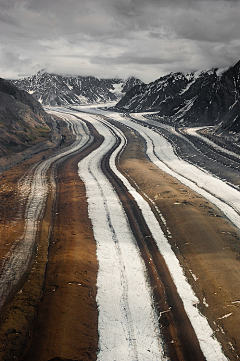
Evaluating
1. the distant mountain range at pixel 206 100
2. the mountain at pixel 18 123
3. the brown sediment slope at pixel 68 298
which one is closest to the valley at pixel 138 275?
the brown sediment slope at pixel 68 298

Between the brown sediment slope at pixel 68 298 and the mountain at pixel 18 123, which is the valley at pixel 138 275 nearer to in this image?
the brown sediment slope at pixel 68 298

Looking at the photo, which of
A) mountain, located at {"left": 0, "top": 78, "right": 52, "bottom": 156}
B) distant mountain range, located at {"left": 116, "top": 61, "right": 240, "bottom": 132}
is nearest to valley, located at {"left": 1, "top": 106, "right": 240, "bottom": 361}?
mountain, located at {"left": 0, "top": 78, "right": 52, "bottom": 156}

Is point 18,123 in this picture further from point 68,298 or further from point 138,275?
point 68,298

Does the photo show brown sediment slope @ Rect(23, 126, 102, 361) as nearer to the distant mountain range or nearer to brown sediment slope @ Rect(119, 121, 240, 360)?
brown sediment slope @ Rect(119, 121, 240, 360)

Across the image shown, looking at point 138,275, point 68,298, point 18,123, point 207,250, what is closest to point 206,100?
point 18,123

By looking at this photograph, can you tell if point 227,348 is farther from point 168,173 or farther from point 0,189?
point 168,173

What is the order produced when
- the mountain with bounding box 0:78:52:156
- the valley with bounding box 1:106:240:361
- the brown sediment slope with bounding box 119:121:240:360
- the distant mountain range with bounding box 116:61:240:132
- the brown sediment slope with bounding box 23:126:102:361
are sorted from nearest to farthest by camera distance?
the brown sediment slope with bounding box 23:126:102:361
the valley with bounding box 1:106:240:361
the brown sediment slope with bounding box 119:121:240:360
the mountain with bounding box 0:78:52:156
the distant mountain range with bounding box 116:61:240:132

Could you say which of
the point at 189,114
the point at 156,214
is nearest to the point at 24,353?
the point at 156,214

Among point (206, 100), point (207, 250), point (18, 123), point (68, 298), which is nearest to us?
point (68, 298)
